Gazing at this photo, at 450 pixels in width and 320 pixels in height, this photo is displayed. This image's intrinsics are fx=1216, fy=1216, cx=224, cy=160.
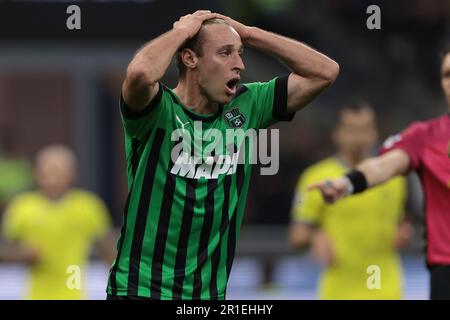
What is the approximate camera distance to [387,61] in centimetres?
1873

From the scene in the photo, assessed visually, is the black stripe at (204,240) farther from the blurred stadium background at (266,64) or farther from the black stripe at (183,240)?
the blurred stadium background at (266,64)

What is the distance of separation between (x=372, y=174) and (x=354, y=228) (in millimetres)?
2539

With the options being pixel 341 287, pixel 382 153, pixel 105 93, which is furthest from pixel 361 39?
pixel 382 153

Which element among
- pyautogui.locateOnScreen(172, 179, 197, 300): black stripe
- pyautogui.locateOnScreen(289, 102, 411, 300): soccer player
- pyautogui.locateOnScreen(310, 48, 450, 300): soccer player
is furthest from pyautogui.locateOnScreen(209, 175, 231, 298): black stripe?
pyautogui.locateOnScreen(289, 102, 411, 300): soccer player

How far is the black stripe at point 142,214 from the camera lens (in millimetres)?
5570

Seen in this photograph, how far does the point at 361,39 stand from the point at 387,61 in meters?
0.59

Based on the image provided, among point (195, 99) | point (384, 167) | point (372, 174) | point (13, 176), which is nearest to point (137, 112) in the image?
point (195, 99)

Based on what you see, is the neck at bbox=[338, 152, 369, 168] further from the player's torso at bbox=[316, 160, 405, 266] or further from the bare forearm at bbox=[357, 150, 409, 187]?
the bare forearm at bbox=[357, 150, 409, 187]

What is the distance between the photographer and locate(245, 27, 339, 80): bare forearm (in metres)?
5.72

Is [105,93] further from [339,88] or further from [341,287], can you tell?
[341,287]

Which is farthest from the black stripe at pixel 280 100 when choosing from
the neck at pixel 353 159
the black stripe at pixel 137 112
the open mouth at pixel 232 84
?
the neck at pixel 353 159

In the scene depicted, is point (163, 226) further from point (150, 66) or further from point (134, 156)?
point (150, 66)
